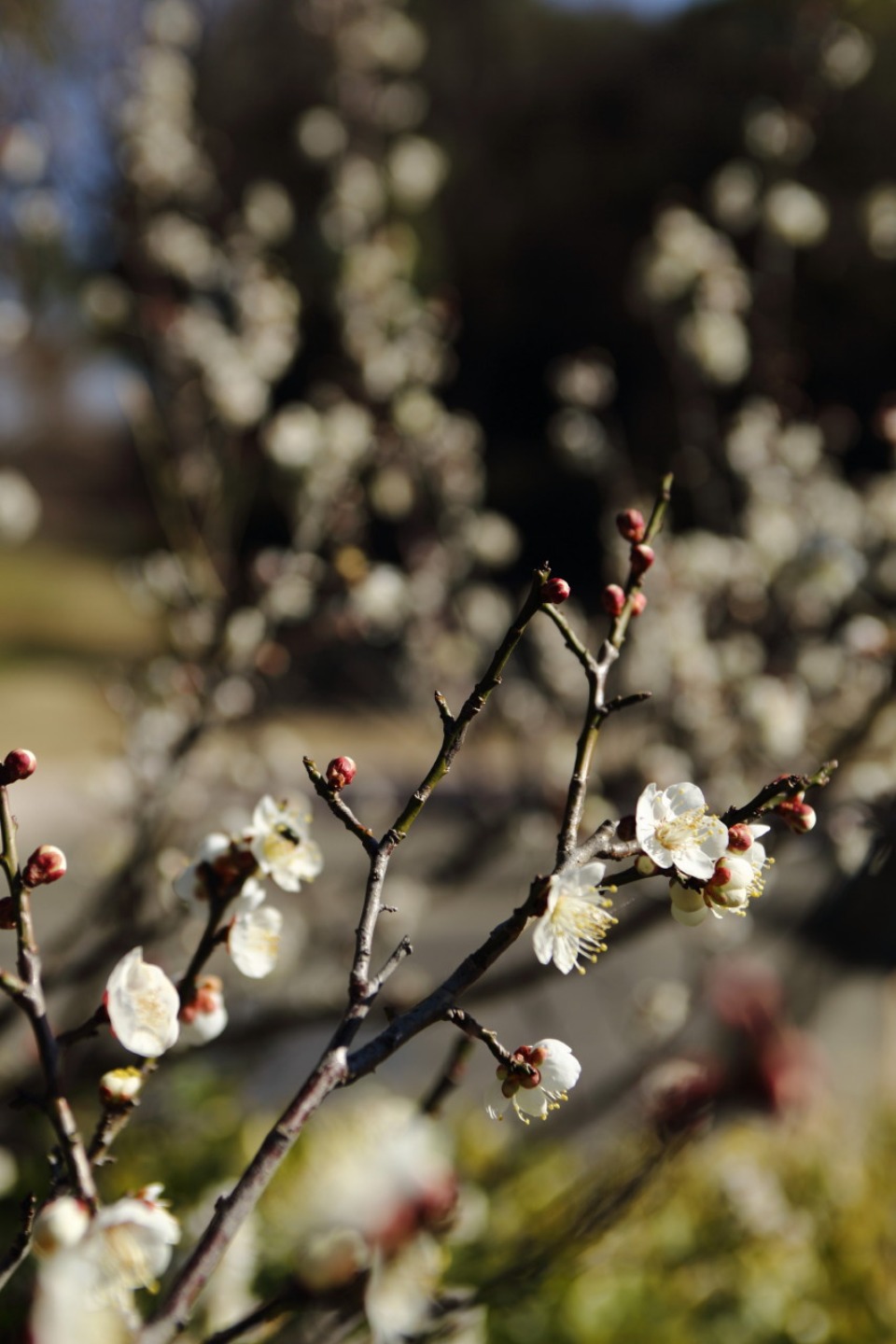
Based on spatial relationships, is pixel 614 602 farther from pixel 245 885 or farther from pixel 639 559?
pixel 245 885

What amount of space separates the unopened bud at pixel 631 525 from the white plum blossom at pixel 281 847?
45 cm

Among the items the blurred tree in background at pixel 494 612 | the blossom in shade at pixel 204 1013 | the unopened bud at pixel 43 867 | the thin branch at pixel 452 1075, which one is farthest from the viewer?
the blurred tree in background at pixel 494 612

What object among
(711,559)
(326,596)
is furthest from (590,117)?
(326,596)

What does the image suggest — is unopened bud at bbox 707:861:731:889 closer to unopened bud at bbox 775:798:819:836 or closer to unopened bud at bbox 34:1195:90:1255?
unopened bud at bbox 775:798:819:836

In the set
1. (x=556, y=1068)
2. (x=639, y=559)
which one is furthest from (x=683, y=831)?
(x=639, y=559)

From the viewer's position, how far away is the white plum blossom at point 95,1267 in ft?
2.57

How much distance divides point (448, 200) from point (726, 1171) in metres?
14.8

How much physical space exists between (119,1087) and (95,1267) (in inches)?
7.9

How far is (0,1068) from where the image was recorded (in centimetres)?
254

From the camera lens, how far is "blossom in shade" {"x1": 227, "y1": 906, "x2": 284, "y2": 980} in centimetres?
109

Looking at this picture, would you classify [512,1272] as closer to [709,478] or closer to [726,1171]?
[726,1171]

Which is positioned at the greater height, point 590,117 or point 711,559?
point 590,117

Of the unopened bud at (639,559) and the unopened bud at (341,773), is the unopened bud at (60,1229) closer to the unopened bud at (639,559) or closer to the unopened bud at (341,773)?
the unopened bud at (341,773)

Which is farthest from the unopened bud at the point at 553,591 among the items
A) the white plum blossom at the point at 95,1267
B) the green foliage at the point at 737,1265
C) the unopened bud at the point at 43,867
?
the green foliage at the point at 737,1265
